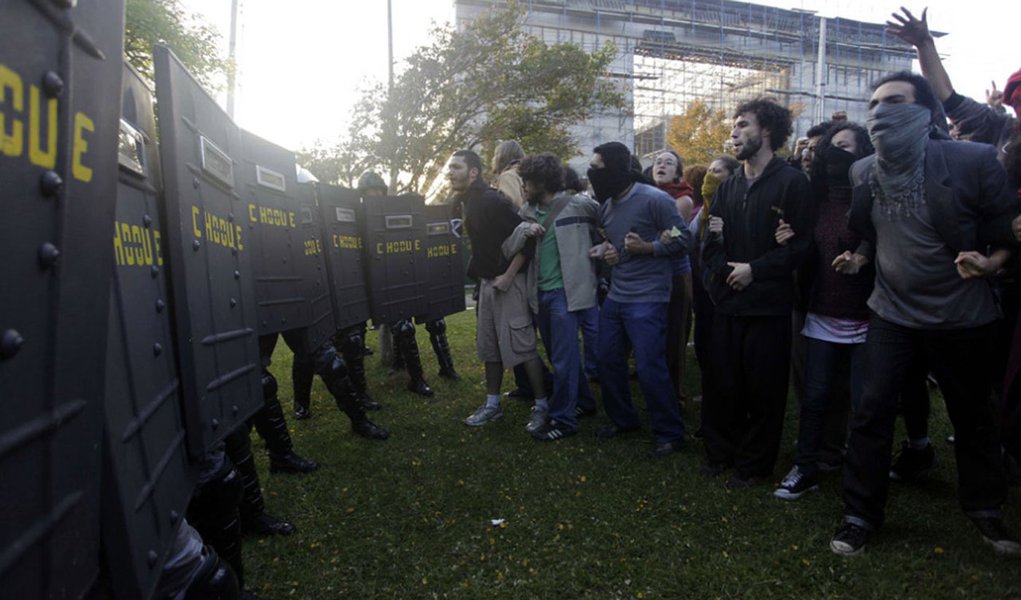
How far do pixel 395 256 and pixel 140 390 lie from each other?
386 centimetres

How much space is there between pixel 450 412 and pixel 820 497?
270cm

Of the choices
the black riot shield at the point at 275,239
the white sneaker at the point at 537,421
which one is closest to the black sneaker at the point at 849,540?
the white sneaker at the point at 537,421

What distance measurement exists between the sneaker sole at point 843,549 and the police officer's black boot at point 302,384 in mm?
3126

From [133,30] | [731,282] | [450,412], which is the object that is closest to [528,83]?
[133,30]

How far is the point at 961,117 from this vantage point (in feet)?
11.0

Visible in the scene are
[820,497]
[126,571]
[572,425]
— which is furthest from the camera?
[572,425]

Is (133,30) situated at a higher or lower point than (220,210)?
higher

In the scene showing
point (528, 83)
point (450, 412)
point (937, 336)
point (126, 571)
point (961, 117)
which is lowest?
point (450, 412)

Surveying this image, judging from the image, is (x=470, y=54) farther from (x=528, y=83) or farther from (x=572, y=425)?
(x=572, y=425)

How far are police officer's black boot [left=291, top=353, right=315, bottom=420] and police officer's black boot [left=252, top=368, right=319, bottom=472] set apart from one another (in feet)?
→ 2.36

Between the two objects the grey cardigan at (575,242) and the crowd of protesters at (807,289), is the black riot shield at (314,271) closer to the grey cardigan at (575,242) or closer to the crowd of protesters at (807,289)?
the crowd of protesters at (807,289)

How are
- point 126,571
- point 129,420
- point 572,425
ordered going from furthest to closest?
point 572,425 < point 129,420 < point 126,571

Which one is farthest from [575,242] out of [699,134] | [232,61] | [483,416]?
[699,134]

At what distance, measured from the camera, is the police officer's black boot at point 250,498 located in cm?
244
